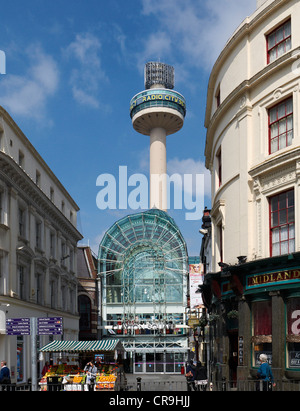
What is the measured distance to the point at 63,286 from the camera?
53.4 metres

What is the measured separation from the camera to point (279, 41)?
23.1m

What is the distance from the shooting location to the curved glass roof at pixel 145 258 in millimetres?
67125

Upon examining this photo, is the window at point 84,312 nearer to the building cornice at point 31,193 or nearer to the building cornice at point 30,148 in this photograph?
the building cornice at point 31,193

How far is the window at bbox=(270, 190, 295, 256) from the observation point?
70.1ft

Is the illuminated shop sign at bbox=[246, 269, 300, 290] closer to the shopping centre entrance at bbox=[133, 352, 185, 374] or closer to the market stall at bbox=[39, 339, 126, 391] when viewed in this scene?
the market stall at bbox=[39, 339, 126, 391]

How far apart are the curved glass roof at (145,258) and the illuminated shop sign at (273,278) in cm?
4387

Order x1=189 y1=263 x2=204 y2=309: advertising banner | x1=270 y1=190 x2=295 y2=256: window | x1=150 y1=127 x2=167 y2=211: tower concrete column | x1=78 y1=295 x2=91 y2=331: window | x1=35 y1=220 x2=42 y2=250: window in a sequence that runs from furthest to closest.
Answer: x1=150 y1=127 x2=167 y2=211: tower concrete column, x1=78 y1=295 x2=91 y2=331: window, x1=35 y1=220 x2=42 y2=250: window, x1=189 y1=263 x2=204 y2=309: advertising banner, x1=270 y1=190 x2=295 y2=256: window

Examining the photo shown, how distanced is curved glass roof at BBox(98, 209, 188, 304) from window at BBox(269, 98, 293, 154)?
44.4 m

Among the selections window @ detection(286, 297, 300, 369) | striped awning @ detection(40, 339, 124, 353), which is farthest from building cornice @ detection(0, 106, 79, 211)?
window @ detection(286, 297, 300, 369)

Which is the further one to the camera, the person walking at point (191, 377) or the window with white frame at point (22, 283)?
the window with white frame at point (22, 283)

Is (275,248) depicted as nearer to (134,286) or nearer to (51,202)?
(51,202)

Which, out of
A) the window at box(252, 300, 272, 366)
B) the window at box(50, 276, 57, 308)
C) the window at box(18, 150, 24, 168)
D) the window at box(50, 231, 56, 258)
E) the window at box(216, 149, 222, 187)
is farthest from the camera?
the window at box(50, 231, 56, 258)

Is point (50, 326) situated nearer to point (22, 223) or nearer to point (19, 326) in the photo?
point (19, 326)

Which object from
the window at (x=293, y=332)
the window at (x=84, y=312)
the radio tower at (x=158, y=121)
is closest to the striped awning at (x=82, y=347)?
the window at (x=293, y=332)
